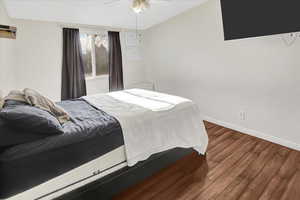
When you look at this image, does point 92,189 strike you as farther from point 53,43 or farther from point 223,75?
point 53,43

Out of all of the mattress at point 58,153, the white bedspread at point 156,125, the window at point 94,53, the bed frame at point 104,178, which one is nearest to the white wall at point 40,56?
the window at point 94,53

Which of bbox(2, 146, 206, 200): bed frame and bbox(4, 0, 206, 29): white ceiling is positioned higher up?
bbox(4, 0, 206, 29): white ceiling

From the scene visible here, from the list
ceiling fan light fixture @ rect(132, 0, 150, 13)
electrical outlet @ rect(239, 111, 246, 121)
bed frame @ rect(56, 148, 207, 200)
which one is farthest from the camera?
electrical outlet @ rect(239, 111, 246, 121)

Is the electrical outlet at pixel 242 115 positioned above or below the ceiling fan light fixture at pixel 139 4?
below

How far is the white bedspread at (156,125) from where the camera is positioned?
169 cm

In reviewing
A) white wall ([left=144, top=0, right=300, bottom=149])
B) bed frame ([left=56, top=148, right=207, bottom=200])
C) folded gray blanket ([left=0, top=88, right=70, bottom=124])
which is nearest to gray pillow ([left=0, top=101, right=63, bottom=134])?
folded gray blanket ([left=0, top=88, right=70, bottom=124])

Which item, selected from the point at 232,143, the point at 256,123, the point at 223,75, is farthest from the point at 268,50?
the point at 232,143

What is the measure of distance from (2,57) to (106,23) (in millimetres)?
2083

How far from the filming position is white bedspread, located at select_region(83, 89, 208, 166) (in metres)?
1.69

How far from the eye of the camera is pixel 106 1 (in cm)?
270

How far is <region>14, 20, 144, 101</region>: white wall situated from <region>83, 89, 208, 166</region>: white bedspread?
64.8 inches

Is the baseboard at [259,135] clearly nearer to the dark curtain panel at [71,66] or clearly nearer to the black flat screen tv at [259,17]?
the black flat screen tv at [259,17]

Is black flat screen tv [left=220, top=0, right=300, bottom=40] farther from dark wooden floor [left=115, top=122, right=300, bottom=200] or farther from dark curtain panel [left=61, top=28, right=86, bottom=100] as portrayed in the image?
dark curtain panel [left=61, top=28, right=86, bottom=100]

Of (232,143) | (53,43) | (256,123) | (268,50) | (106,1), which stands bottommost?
(232,143)
